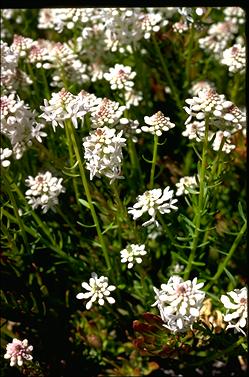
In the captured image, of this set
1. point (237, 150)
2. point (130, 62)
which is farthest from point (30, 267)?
point (130, 62)

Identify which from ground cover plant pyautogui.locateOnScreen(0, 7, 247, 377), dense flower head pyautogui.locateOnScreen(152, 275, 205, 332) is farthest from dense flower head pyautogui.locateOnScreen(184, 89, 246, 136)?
dense flower head pyautogui.locateOnScreen(152, 275, 205, 332)

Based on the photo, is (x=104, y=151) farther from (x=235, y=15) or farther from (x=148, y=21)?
(x=235, y=15)

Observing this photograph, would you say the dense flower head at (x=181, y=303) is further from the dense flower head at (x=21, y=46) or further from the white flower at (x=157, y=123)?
the dense flower head at (x=21, y=46)

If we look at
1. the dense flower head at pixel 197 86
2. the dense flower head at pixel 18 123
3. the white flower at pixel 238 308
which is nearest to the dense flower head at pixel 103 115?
the dense flower head at pixel 18 123

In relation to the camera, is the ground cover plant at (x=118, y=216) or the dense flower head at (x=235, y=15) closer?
the ground cover plant at (x=118, y=216)

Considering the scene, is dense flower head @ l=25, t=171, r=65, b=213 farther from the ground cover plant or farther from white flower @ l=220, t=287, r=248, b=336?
white flower @ l=220, t=287, r=248, b=336

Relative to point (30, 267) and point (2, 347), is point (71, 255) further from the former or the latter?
point (2, 347)

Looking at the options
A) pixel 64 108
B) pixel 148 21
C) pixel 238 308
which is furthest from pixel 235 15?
pixel 238 308
